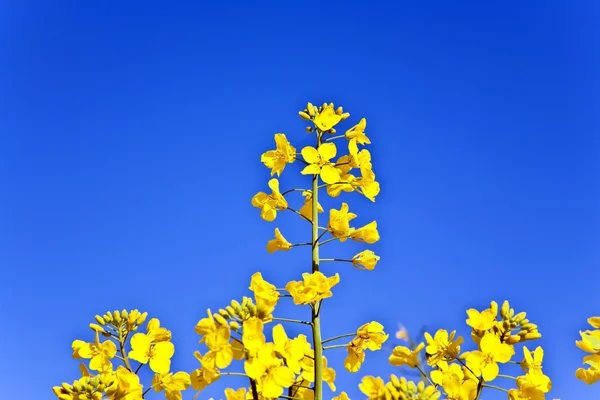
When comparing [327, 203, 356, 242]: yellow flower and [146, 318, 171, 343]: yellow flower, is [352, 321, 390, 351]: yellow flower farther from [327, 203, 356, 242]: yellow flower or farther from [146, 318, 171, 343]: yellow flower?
[146, 318, 171, 343]: yellow flower

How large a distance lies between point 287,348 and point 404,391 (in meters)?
0.63

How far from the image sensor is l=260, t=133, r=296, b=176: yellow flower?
4367 mm

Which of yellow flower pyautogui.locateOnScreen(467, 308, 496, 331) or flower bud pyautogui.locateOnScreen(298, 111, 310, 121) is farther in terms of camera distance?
flower bud pyautogui.locateOnScreen(298, 111, 310, 121)

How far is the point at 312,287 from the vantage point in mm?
3461

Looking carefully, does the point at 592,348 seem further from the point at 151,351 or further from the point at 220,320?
the point at 151,351

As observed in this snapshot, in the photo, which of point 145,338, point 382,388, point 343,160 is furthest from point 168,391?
point 343,160

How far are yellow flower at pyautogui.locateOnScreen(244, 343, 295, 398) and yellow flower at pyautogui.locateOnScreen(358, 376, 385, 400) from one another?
1.29ft

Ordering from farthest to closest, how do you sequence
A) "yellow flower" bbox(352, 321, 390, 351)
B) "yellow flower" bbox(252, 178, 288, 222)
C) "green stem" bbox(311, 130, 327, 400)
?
"yellow flower" bbox(252, 178, 288, 222) < "yellow flower" bbox(352, 321, 390, 351) < "green stem" bbox(311, 130, 327, 400)

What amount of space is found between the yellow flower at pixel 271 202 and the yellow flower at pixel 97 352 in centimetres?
136

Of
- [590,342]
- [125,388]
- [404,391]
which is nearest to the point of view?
[404,391]

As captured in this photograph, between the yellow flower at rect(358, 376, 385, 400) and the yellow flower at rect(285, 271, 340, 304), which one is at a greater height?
the yellow flower at rect(285, 271, 340, 304)

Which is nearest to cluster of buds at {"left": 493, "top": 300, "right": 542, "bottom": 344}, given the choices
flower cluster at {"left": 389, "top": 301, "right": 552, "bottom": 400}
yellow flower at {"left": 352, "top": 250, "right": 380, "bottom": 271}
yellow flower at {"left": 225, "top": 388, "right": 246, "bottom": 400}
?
flower cluster at {"left": 389, "top": 301, "right": 552, "bottom": 400}

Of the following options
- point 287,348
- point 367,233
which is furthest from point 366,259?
point 287,348

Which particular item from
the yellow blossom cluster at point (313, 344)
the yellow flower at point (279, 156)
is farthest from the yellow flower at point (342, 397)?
the yellow flower at point (279, 156)
